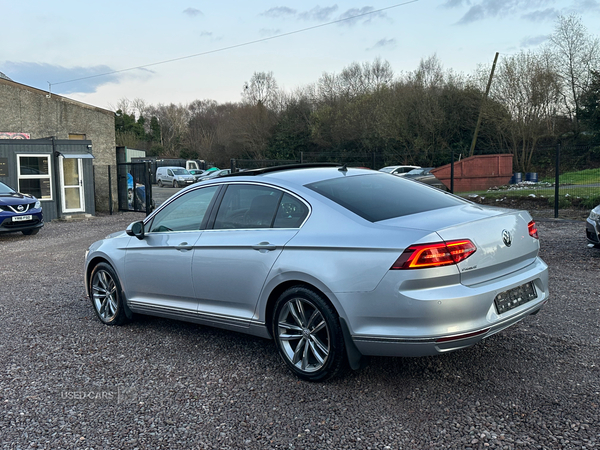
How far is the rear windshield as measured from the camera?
395cm

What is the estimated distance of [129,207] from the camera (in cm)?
2261

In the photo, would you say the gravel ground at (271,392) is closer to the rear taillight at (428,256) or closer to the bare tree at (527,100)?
the rear taillight at (428,256)

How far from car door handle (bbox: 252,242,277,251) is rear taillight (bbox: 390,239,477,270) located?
3.32 ft

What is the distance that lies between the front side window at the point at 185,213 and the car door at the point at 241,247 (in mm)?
A: 238

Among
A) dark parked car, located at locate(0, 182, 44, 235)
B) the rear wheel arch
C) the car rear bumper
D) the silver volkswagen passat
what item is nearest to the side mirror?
the silver volkswagen passat

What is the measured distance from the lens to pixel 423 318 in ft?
11.1

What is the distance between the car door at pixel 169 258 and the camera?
15.7ft

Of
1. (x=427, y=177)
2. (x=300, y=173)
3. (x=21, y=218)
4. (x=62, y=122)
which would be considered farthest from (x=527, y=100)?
(x=300, y=173)

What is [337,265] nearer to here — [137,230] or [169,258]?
[169,258]

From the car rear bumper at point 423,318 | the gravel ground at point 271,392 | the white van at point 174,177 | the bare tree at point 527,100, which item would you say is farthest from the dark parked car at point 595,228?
the white van at point 174,177

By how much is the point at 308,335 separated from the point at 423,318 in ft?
3.01

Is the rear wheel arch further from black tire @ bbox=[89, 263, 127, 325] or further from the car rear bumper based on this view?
black tire @ bbox=[89, 263, 127, 325]

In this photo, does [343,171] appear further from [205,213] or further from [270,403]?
[270,403]

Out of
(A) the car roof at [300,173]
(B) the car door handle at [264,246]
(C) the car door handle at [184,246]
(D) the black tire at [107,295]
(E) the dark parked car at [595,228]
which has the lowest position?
(D) the black tire at [107,295]
